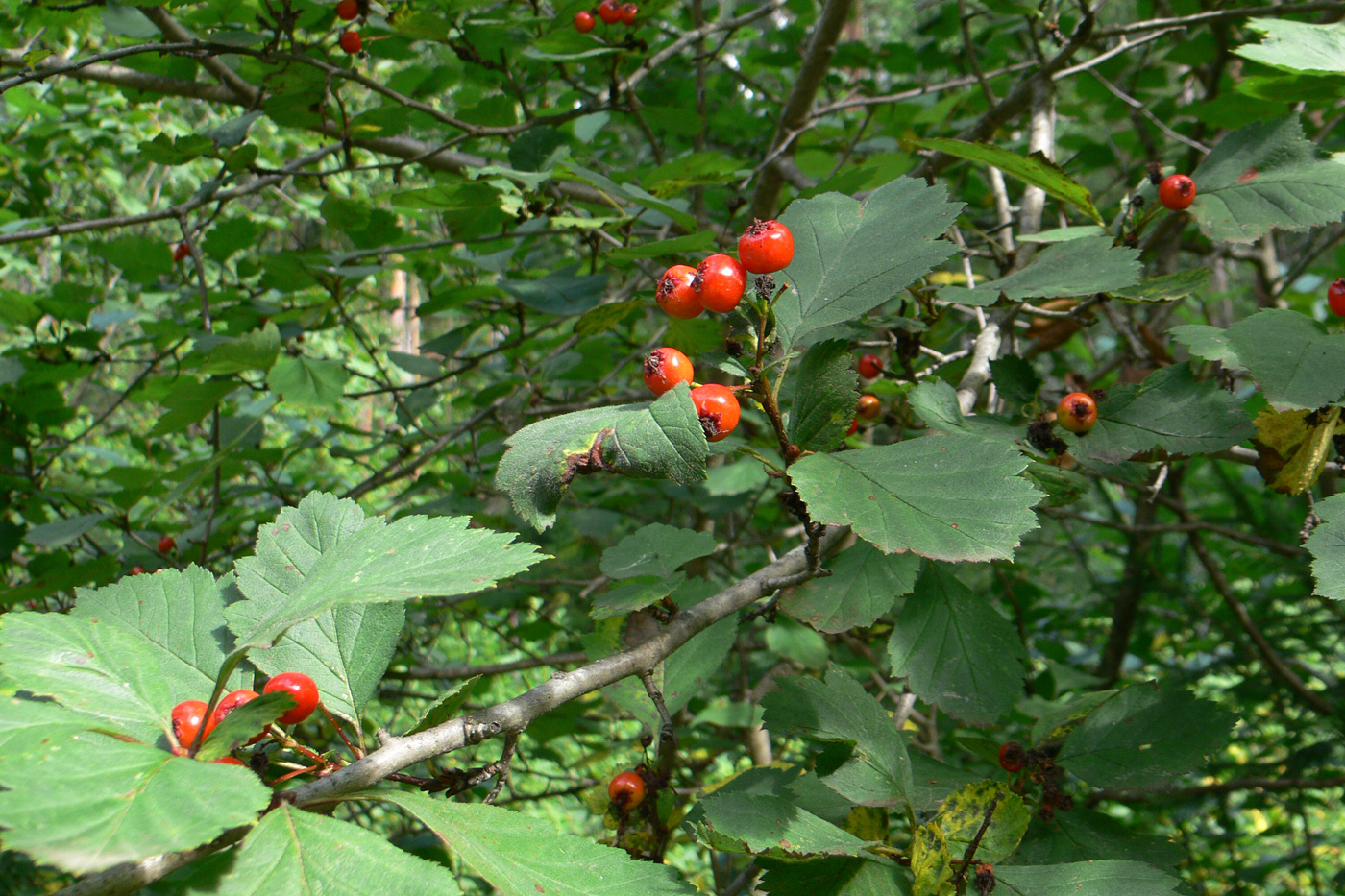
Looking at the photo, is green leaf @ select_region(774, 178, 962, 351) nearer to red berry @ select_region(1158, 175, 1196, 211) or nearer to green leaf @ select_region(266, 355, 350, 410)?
red berry @ select_region(1158, 175, 1196, 211)

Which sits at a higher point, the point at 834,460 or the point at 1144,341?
→ the point at 834,460

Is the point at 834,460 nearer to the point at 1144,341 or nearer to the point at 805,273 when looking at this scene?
the point at 805,273

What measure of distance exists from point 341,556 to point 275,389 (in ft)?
6.13

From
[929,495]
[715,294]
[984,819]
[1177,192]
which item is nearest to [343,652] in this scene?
[715,294]

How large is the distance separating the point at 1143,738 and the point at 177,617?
4.90 ft

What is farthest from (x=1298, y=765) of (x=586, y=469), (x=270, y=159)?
(x=270, y=159)

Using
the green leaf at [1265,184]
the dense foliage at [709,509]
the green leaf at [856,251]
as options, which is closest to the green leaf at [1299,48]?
the dense foliage at [709,509]

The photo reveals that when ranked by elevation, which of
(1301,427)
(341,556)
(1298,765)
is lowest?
(1298,765)

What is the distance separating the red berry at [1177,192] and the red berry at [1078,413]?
1.70 ft

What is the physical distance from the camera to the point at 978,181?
4.21m

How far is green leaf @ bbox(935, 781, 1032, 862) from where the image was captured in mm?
1130

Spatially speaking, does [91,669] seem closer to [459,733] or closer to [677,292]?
[459,733]

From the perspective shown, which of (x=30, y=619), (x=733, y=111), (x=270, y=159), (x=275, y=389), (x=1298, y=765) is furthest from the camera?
(x=270, y=159)

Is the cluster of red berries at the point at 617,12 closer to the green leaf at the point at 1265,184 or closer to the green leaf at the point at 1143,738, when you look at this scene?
the green leaf at the point at 1265,184
